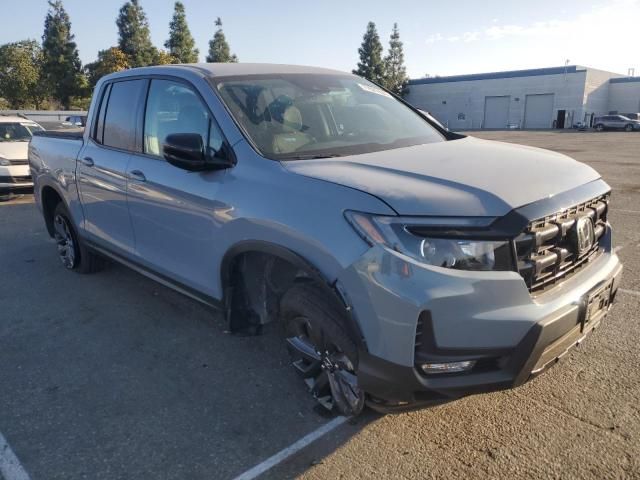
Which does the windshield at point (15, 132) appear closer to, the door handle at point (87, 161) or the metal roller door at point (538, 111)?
the door handle at point (87, 161)

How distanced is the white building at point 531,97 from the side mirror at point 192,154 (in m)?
66.7

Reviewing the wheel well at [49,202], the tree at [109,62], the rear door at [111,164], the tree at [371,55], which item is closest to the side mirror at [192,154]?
the rear door at [111,164]

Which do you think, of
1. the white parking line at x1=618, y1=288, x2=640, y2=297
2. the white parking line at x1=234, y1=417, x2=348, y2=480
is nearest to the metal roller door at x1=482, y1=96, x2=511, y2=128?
the white parking line at x1=618, y1=288, x2=640, y2=297

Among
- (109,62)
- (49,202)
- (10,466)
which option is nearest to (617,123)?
(109,62)

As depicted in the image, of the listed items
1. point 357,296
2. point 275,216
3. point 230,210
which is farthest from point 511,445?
point 230,210

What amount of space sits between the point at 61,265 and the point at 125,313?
6.61 ft

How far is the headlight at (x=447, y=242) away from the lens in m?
2.18

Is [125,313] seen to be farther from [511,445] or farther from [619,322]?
[619,322]

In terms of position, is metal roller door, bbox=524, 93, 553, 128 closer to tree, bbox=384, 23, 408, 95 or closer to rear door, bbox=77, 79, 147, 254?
tree, bbox=384, 23, 408, 95

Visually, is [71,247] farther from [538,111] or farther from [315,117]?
[538,111]

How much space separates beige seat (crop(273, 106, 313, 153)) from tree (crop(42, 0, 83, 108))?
59.5m

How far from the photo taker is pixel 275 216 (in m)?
2.63

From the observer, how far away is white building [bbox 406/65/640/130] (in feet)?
202

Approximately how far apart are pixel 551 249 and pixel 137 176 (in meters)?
2.76
